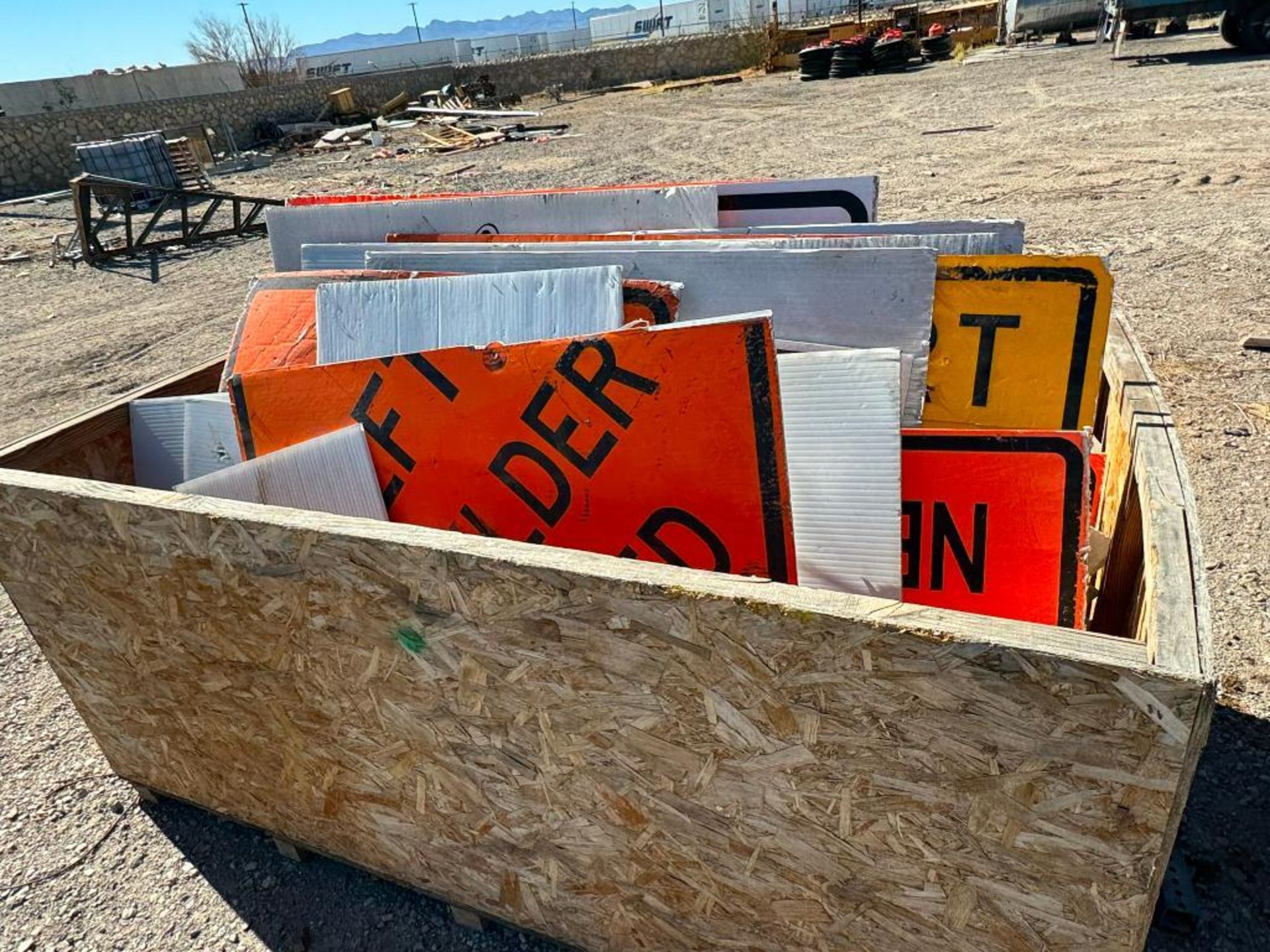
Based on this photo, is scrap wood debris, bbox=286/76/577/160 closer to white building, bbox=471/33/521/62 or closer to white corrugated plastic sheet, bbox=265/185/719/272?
white corrugated plastic sheet, bbox=265/185/719/272

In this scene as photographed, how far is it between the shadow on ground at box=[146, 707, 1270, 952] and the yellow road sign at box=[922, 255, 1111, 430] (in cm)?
99

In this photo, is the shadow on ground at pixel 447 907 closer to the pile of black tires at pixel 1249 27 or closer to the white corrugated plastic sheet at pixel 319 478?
the white corrugated plastic sheet at pixel 319 478

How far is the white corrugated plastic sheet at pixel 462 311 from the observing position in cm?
181

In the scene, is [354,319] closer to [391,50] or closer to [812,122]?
[812,122]

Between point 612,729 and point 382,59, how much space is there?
Answer: 6055 cm

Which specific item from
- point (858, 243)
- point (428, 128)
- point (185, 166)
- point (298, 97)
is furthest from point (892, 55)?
point (858, 243)

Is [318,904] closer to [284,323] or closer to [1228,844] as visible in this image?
[284,323]

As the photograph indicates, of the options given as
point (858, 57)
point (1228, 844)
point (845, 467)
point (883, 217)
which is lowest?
point (1228, 844)

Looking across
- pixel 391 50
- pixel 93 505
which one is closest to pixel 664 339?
pixel 93 505

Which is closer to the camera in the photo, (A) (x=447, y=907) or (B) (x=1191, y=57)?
(A) (x=447, y=907)

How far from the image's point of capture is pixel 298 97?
21766 mm

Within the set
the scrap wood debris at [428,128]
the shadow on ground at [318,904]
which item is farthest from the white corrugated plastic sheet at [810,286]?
the scrap wood debris at [428,128]

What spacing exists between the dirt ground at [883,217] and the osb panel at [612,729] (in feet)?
1.00

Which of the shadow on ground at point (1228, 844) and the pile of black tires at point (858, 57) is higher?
the pile of black tires at point (858, 57)
